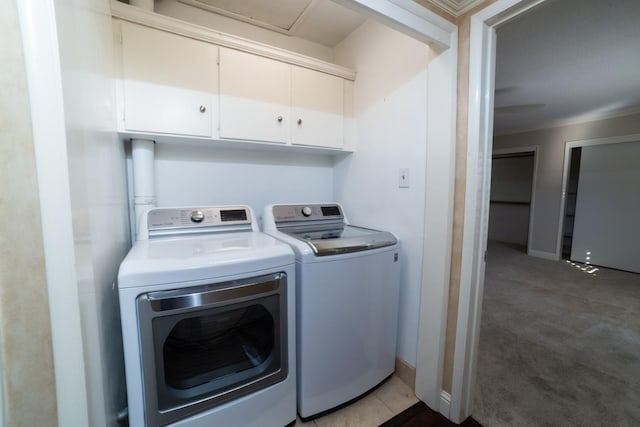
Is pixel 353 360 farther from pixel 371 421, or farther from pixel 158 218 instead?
pixel 158 218

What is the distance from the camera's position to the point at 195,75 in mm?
1408

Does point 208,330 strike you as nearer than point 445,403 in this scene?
Yes

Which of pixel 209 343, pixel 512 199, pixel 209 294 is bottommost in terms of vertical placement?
pixel 209 343

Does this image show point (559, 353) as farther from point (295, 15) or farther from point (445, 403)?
point (295, 15)

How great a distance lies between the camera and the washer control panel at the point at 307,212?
1691 millimetres

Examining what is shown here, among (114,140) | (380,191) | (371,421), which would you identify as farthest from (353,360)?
(114,140)

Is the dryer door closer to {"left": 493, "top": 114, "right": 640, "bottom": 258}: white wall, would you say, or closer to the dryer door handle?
the dryer door handle

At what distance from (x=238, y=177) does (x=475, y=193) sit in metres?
1.53

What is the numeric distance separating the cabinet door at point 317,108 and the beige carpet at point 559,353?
1.88 meters

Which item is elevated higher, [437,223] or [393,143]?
[393,143]

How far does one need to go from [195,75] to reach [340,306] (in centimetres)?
151

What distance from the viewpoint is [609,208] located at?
3.67 metres

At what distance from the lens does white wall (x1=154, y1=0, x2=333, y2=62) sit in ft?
5.21

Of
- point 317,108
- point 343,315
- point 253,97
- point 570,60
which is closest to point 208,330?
point 343,315
